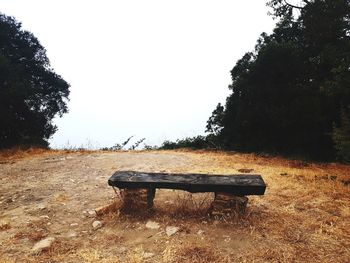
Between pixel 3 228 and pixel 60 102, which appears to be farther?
pixel 60 102

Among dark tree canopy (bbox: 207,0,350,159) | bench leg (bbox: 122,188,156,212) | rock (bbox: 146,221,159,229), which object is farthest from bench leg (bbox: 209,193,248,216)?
dark tree canopy (bbox: 207,0,350,159)

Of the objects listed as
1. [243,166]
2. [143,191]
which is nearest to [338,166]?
[243,166]

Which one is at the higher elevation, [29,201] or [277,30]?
[277,30]

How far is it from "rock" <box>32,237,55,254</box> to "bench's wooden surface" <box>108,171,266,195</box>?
4.15 ft

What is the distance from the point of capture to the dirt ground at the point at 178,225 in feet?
14.5

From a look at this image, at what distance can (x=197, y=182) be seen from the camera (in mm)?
5426

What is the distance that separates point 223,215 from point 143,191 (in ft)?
4.57

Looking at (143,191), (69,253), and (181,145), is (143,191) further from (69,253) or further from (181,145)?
(181,145)

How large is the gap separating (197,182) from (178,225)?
0.73 meters

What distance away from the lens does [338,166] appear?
11336 millimetres

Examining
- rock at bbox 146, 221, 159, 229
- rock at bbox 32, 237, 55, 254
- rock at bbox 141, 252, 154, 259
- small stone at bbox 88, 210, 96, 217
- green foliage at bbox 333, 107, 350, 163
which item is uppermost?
green foliage at bbox 333, 107, 350, 163

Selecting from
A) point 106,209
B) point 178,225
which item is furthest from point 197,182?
point 106,209

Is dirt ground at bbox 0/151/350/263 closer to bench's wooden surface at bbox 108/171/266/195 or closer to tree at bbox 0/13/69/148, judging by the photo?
bench's wooden surface at bbox 108/171/266/195

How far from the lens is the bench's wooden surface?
5.23 m
